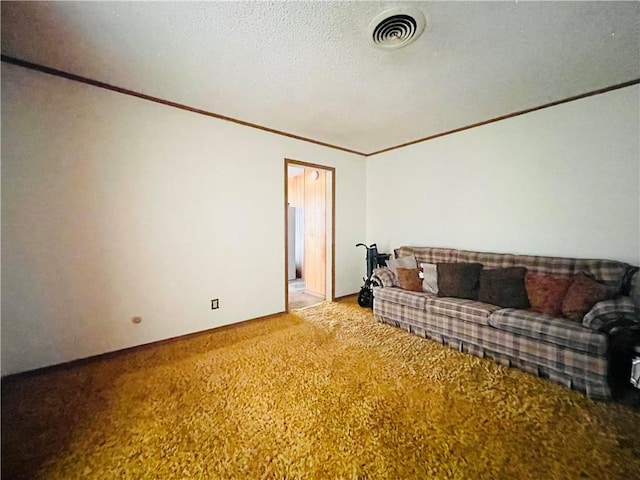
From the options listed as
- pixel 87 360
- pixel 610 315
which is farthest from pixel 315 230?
pixel 610 315

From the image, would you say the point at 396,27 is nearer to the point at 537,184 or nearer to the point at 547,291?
the point at 537,184

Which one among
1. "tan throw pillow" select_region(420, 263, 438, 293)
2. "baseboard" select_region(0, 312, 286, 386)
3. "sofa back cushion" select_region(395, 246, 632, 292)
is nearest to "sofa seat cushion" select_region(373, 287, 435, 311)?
"tan throw pillow" select_region(420, 263, 438, 293)

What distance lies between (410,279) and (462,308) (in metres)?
0.76

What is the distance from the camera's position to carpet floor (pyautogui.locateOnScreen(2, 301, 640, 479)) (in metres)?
1.30

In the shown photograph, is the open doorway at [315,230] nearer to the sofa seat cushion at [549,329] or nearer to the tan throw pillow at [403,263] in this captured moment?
the tan throw pillow at [403,263]

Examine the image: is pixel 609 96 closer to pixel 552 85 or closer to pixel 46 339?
pixel 552 85

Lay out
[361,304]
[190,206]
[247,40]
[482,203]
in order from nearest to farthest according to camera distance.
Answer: [247,40] < [190,206] < [482,203] < [361,304]

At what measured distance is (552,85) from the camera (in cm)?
231

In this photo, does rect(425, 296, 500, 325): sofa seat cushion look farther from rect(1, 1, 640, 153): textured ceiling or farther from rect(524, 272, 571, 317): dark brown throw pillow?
rect(1, 1, 640, 153): textured ceiling

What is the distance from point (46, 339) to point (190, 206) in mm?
1620

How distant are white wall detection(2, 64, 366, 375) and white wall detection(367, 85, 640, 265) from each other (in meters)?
2.20

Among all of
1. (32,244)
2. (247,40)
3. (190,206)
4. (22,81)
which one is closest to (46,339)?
(32,244)

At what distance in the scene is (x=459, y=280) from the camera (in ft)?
9.33

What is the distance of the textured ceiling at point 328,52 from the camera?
5.01ft
